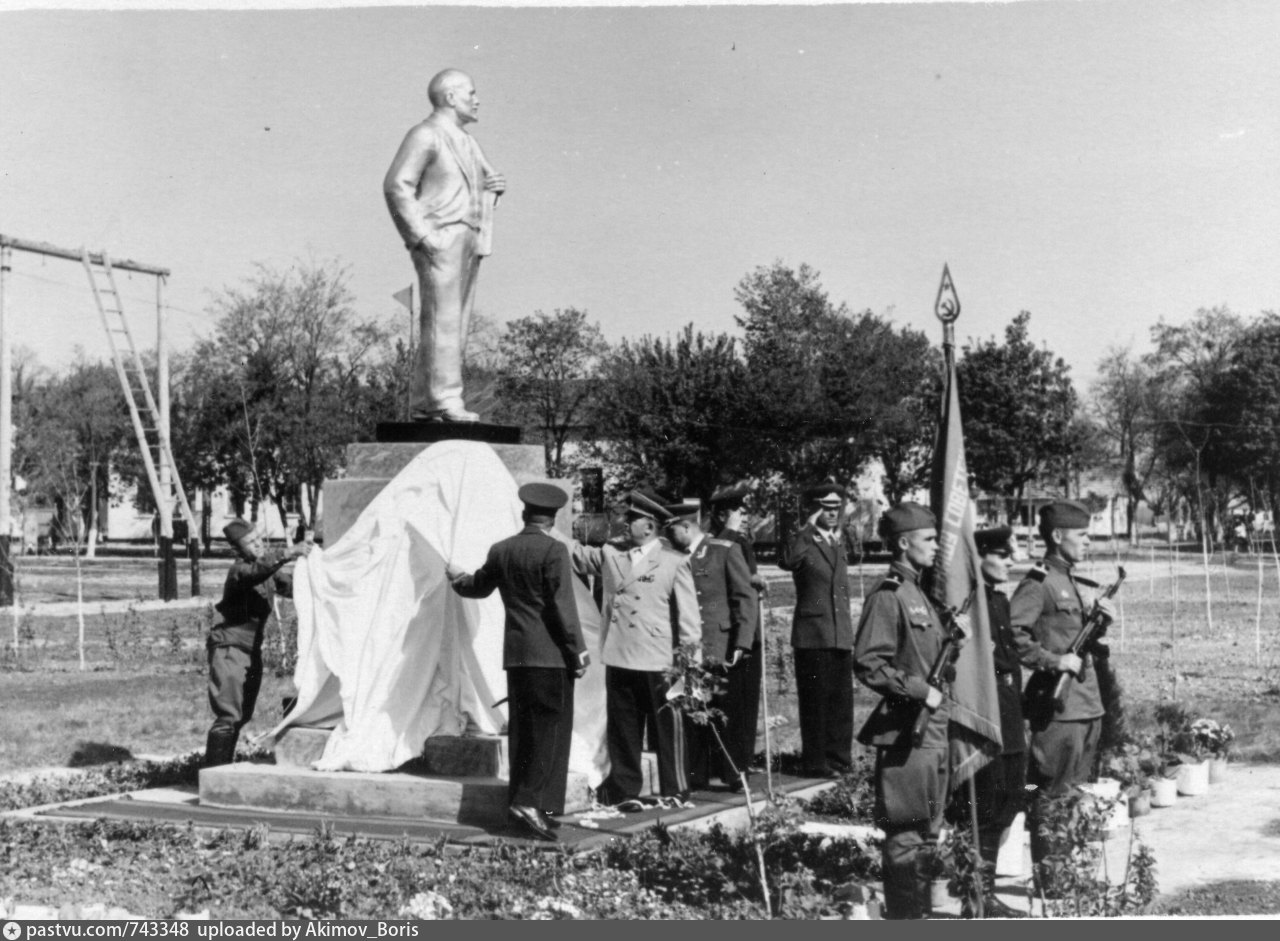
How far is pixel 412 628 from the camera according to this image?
28.7ft

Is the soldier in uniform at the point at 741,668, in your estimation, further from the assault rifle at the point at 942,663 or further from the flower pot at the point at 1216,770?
the assault rifle at the point at 942,663

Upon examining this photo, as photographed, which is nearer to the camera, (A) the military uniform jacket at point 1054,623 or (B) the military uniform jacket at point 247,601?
(A) the military uniform jacket at point 1054,623

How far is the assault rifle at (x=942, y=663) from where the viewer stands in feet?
19.5

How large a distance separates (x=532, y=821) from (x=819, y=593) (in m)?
3.28

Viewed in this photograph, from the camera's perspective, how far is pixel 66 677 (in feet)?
52.9

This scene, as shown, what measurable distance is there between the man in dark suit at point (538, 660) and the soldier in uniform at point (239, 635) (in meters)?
2.37

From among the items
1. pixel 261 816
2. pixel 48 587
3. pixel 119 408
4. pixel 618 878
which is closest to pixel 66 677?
pixel 261 816

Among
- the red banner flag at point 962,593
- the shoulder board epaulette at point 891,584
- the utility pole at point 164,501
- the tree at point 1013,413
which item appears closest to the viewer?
the red banner flag at point 962,593

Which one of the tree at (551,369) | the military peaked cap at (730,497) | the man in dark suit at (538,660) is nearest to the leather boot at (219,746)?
the man in dark suit at (538,660)

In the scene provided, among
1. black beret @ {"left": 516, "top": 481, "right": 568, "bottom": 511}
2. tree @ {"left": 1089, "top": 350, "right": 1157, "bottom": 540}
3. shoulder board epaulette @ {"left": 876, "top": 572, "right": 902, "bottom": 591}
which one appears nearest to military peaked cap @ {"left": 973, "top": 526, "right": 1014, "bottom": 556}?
shoulder board epaulette @ {"left": 876, "top": 572, "right": 902, "bottom": 591}

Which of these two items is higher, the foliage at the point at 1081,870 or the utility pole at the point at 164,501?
the utility pole at the point at 164,501

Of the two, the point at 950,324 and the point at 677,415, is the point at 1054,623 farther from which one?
the point at 677,415

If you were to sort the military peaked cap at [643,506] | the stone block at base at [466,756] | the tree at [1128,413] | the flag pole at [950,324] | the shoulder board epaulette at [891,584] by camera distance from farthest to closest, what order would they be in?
1. the tree at [1128,413]
2. the military peaked cap at [643,506]
3. the stone block at base at [466,756]
4. the shoulder board epaulette at [891,584]
5. the flag pole at [950,324]

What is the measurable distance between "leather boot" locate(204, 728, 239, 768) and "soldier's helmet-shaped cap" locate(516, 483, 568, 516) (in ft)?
9.78
